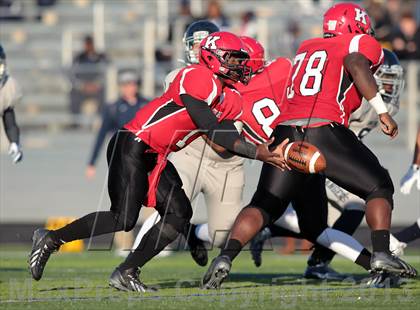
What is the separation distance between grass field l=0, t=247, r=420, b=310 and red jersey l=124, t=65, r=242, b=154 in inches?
39.2

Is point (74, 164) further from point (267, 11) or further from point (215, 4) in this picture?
point (267, 11)

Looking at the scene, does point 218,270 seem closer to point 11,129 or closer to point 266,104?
point 266,104

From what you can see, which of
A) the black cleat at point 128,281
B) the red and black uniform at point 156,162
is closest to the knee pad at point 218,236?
the red and black uniform at point 156,162

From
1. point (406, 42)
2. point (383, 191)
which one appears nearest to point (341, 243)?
point (383, 191)

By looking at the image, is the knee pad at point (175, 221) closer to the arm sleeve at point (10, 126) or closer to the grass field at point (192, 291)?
the grass field at point (192, 291)

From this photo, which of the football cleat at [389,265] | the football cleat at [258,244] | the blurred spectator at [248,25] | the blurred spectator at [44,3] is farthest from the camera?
the blurred spectator at [44,3]

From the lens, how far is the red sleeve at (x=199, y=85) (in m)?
7.12

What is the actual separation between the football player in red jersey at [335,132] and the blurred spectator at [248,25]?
7.97 meters

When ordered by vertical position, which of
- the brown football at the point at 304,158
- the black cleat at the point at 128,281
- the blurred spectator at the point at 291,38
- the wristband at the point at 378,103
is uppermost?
the wristband at the point at 378,103

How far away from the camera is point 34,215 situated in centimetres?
1446

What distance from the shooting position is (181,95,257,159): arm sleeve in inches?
277

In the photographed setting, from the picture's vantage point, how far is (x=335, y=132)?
7.07m

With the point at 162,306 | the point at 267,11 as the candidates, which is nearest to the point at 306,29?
the point at 267,11

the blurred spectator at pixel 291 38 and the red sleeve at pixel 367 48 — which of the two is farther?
the blurred spectator at pixel 291 38
